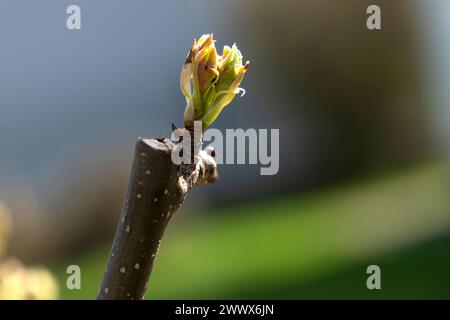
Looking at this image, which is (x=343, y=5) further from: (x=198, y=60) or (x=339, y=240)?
(x=198, y=60)

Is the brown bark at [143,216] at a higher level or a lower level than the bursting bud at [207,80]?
lower

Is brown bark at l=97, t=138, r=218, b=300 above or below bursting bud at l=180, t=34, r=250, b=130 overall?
below

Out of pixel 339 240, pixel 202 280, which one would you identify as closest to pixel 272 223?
pixel 339 240
